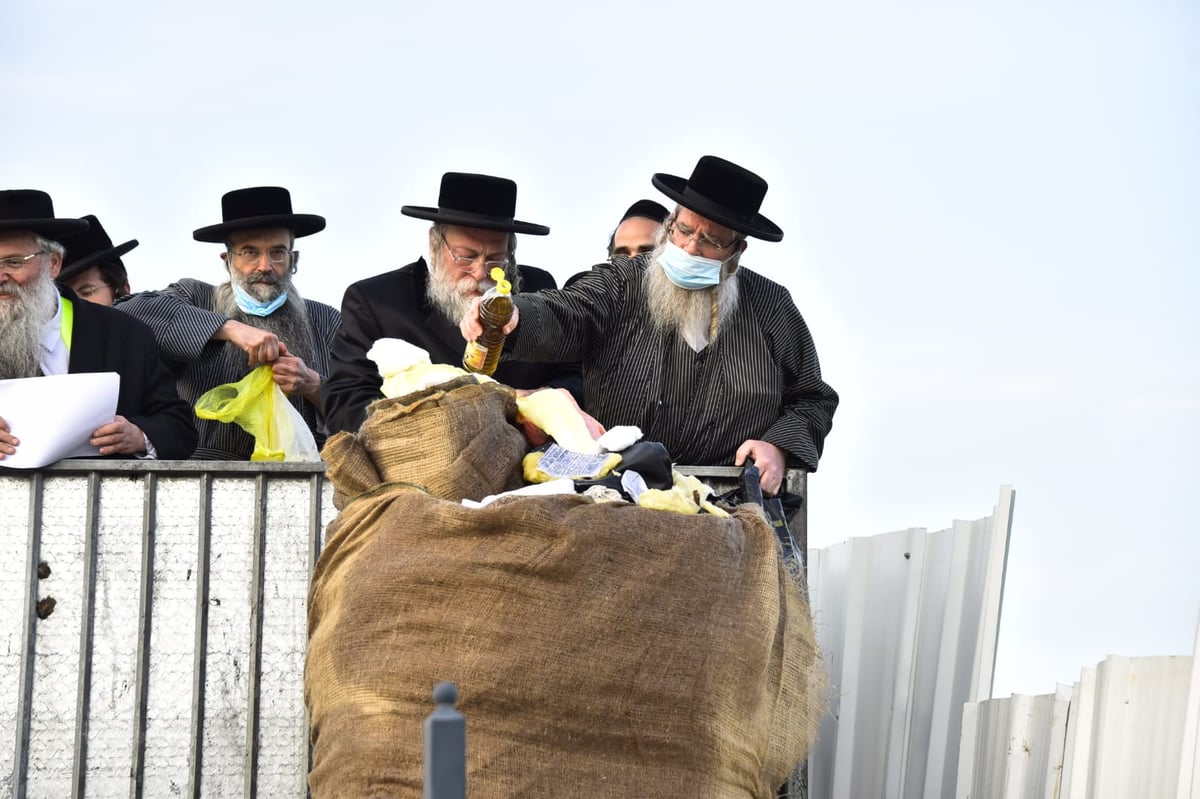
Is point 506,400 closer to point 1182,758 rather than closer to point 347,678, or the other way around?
point 347,678

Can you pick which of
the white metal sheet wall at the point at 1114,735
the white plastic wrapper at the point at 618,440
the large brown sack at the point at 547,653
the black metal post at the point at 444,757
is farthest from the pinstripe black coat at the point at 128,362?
the black metal post at the point at 444,757

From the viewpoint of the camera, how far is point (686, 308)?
20.8ft

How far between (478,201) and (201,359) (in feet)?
4.60

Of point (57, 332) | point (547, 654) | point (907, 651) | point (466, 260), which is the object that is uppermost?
point (466, 260)

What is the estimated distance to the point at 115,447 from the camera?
612 cm

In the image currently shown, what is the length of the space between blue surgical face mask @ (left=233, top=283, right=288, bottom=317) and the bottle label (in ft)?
7.53

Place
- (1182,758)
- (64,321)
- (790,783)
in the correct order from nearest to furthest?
(1182,758)
(790,783)
(64,321)

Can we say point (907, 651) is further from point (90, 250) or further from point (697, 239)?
point (90, 250)

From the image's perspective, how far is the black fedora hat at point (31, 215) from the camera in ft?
21.9

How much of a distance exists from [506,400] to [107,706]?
1.66m

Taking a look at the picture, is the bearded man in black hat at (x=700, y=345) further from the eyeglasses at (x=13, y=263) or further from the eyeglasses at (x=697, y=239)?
the eyeglasses at (x=13, y=263)

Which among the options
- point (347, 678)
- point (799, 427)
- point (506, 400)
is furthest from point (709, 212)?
point (347, 678)

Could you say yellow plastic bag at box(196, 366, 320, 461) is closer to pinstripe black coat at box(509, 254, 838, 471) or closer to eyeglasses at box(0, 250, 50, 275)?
eyeglasses at box(0, 250, 50, 275)

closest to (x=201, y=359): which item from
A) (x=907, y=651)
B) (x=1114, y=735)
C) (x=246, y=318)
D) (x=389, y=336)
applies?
(x=246, y=318)
